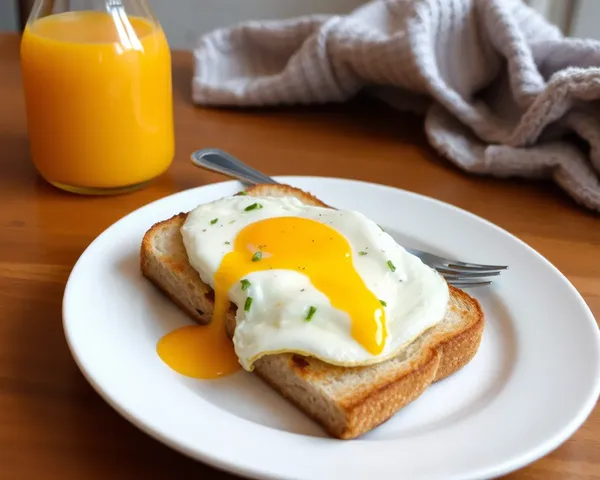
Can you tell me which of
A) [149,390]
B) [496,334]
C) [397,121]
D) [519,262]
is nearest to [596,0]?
[397,121]

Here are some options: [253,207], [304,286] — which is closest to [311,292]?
[304,286]

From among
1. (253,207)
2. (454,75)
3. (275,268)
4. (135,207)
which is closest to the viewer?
(275,268)

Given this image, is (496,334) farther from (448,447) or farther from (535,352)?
(448,447)

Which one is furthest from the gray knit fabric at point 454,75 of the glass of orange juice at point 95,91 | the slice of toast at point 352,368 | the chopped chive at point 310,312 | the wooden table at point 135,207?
the chopped chive at point 310,312

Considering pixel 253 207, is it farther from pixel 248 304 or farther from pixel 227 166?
pixel 227 166

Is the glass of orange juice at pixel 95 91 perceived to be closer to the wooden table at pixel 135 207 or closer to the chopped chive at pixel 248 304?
the wooden table at pixel 135 207

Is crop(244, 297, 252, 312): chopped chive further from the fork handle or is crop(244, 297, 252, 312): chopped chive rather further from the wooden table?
the fork handle

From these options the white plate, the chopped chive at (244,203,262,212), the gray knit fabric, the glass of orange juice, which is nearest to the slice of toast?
the white plate
